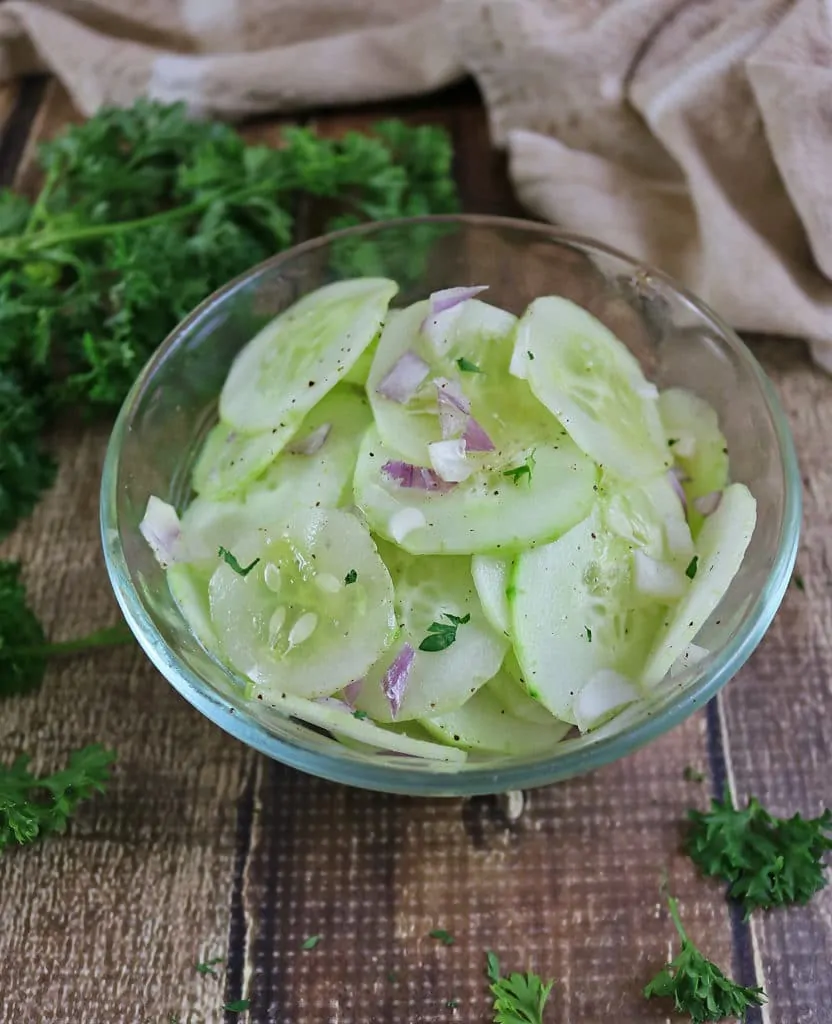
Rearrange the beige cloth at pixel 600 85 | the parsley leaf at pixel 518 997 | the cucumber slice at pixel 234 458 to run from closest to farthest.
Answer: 1. the parsley leaf at pixel 518 997
2. the cucumber slice at pixel 234 458
3. the beige cloth at pixel 600 85

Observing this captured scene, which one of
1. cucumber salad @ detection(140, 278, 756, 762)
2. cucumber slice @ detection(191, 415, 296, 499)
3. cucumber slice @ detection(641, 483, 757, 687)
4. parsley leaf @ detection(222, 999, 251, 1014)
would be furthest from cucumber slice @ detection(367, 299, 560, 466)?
parsley leaf @ detection(222, 999, 251, 1014)

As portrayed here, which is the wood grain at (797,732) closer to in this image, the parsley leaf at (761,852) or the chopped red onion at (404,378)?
the parsley leaf at (761,852)

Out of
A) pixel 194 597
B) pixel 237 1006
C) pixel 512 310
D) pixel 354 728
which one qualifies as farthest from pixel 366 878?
pixel 512 310

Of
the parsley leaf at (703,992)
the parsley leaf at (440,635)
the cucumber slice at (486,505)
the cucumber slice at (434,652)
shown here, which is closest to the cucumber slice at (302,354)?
the cucumber slice at (486,505)

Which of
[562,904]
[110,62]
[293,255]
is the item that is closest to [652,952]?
[562,904]

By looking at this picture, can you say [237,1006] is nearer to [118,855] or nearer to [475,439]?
[118,855]

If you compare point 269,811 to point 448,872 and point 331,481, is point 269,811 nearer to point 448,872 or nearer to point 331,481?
point 448,872
